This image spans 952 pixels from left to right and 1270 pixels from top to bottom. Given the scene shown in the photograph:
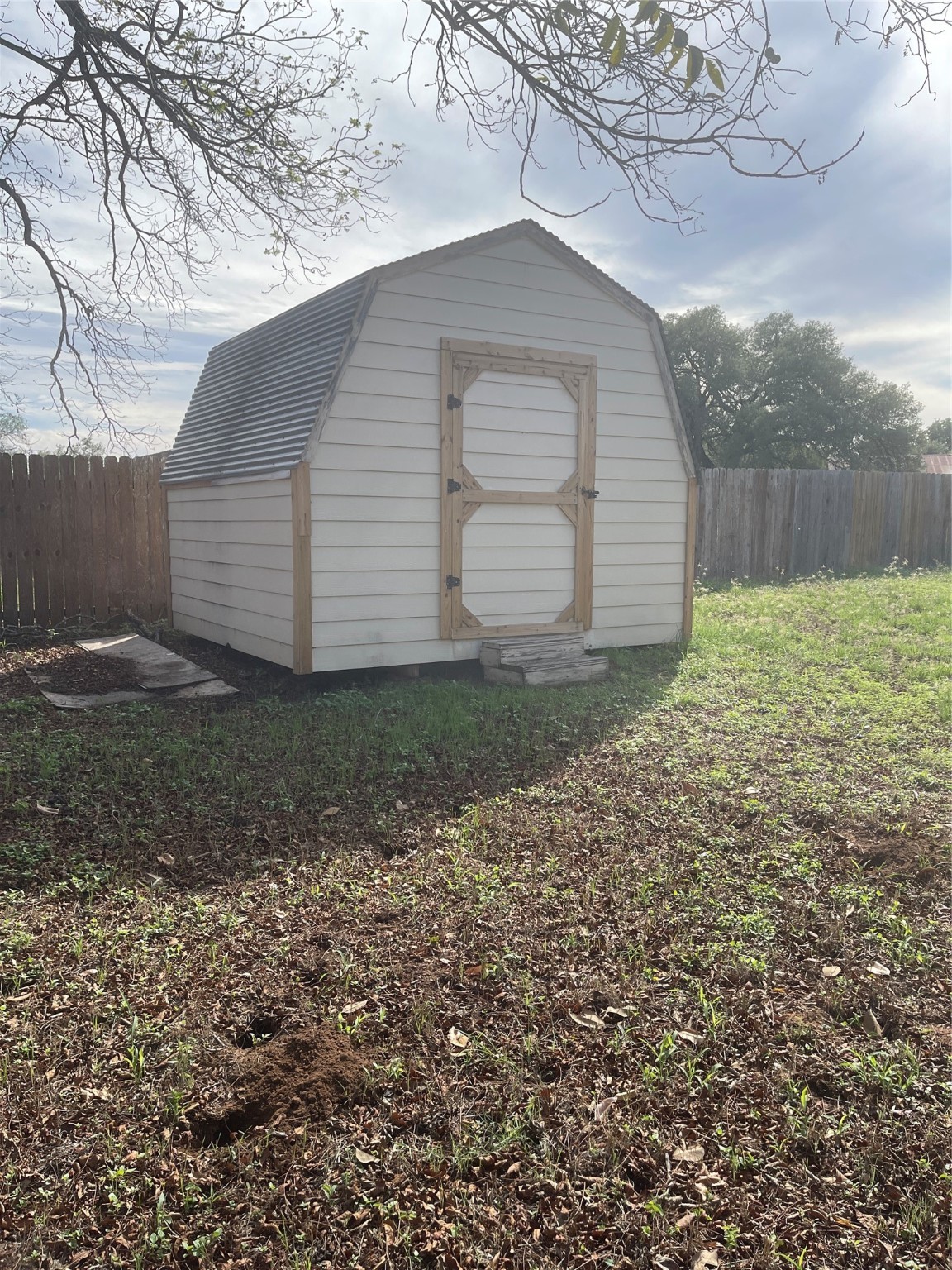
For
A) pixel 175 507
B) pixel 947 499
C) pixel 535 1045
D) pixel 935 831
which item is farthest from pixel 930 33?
pixel 947 499

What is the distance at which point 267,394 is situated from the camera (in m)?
8.73

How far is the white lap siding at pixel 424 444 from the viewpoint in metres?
7.45

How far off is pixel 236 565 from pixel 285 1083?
6.87m

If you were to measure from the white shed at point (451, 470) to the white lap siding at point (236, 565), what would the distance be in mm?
37

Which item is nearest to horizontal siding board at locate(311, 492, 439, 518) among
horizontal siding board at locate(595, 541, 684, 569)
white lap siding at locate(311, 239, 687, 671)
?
white lap siding at locate(311, 239, 687, 671)

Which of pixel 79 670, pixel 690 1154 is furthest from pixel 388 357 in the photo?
pixel 690 1154

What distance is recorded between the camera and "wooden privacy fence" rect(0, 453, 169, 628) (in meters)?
10.9

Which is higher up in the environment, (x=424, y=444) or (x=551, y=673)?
(x=424, y=444)

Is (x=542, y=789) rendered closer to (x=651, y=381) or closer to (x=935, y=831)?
(x=935, y=831)

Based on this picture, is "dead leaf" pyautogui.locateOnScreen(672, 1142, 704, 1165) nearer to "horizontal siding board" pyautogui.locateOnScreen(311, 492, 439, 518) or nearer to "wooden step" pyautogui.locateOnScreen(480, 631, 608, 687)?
"wooden step" pyautogui.locateOnScreen(480, 631, 608, 687)

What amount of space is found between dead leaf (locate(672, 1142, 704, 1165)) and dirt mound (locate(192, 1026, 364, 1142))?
93 centimetres

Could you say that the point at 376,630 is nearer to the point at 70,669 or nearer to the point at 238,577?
the point at 238,577

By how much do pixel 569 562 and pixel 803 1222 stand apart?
7.01 metres

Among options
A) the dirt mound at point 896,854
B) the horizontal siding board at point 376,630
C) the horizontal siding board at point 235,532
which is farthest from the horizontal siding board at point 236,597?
the dirt mound at point 896,854
